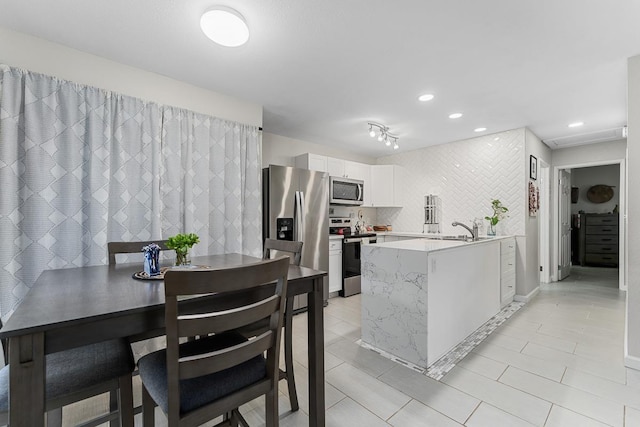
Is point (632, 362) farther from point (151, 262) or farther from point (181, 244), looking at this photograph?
point (151, 262)

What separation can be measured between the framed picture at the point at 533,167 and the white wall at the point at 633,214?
1.90 metres

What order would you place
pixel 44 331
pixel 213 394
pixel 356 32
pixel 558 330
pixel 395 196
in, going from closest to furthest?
pixel 44 331, pixel 213 394, pixel 356 32, pixel 558 330, pixel 395 196

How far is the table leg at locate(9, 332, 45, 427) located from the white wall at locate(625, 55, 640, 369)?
3529 mm

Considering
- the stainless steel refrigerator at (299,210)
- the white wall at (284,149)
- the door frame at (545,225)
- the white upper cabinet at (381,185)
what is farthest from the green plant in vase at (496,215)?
the white wall at (284,149)

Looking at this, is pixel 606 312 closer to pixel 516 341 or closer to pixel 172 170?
pixel 516 341

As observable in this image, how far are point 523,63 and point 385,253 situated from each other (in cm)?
189

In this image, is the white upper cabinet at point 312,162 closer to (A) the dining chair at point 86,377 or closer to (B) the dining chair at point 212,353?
(B) the dining chair at point 212,353

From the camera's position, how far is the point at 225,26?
1724 mm

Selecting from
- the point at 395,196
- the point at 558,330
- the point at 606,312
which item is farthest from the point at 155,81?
the point at 606,312

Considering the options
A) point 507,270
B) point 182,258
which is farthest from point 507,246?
point 182,258

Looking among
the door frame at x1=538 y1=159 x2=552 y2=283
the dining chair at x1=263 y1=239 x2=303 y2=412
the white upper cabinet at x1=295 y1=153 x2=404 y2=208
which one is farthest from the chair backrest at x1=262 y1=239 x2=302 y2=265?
the door frame at x1=538 y1=159 x2=552 y2=283

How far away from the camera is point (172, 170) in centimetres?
250

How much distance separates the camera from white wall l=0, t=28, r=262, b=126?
191 cm

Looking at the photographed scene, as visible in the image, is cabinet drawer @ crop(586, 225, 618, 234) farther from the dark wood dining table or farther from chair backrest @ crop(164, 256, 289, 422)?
chair backrest @ crop(164, 256, 289, 422)
